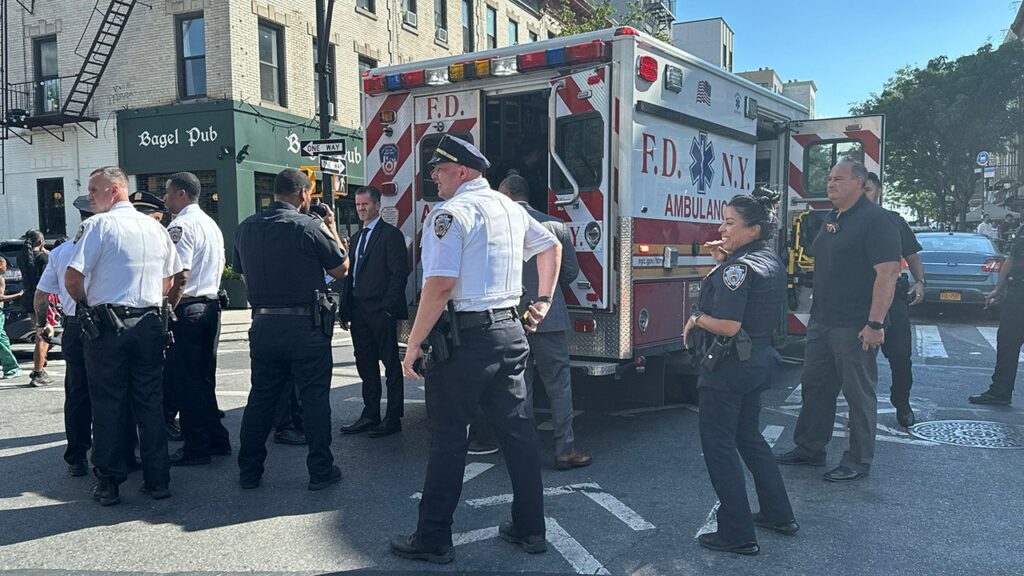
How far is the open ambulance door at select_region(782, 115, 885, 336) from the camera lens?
763cm

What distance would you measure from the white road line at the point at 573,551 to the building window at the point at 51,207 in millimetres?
18322

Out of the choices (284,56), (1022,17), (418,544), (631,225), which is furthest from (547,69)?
(1022,17)

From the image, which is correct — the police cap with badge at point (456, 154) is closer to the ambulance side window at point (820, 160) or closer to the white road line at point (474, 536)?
the white road line at point (474, 536)

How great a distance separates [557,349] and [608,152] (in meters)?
1.41

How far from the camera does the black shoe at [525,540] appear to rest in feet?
12.3

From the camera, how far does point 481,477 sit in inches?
198

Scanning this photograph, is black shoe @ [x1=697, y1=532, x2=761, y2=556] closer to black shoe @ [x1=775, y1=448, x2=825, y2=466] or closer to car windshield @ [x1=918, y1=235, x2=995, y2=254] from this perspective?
black shoe @ [x1=775, y1=448, x2=825, y2=466]

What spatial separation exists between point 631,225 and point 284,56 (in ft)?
47.6

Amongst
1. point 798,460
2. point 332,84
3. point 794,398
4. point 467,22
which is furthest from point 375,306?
point 467,22

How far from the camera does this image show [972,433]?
19.9 feet

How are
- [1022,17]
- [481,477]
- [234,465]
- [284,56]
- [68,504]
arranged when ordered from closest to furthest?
[68,504]
[481,477]
[234,465]
[284,56]
[1022,17]

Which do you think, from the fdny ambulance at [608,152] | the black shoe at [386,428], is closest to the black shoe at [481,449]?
the black shoe at [386,428]

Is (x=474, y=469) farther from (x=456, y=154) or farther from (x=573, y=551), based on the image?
(x=456, y=154)

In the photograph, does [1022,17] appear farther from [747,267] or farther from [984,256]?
[747,267]
